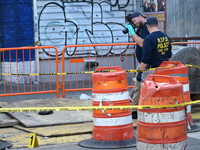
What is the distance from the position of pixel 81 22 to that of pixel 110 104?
342 inches

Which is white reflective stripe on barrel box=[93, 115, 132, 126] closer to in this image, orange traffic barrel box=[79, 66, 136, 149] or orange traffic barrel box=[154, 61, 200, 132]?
orange traffic barrel box=[79, 66, 136, 149]

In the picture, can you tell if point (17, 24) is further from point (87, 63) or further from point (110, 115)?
point (110, 115)

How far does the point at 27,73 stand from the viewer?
13961 mm

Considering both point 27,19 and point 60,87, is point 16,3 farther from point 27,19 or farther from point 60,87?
point 60,87

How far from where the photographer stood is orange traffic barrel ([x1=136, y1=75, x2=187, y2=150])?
526 centimetres

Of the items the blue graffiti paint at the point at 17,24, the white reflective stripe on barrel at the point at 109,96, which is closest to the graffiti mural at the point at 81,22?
the blue graffiti paint at the point at 17,24

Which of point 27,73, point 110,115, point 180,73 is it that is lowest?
point 110,115

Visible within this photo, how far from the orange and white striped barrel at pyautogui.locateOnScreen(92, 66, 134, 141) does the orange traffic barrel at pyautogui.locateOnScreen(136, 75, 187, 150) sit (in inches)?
55.2

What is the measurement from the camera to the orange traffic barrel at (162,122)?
526 cm

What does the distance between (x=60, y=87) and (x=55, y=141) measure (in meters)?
4.01

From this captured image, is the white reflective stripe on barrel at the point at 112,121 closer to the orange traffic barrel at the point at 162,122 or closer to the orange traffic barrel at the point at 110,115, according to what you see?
the orange traffic barrel at the point at 110,115

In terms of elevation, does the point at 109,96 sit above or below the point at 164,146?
above

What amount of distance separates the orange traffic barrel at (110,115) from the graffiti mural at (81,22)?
26.0ft

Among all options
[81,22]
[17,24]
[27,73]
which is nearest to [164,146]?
[27,73]
